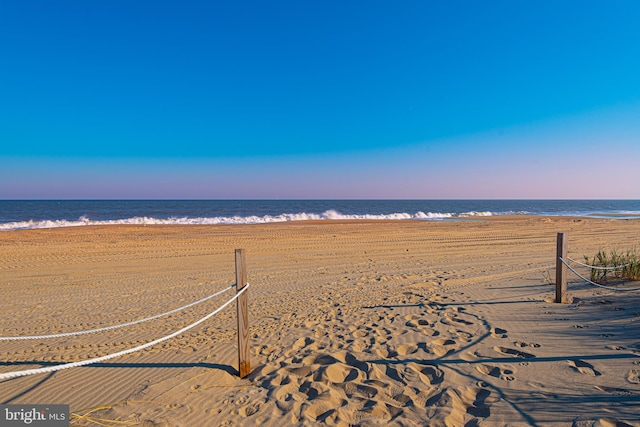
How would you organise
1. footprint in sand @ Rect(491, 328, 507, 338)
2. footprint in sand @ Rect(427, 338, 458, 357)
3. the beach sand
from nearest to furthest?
the beach sand, footprint in sand @ Rect(427, 338, 458, 357), footprint in sand @ Rect(491, 328, 507, 338)

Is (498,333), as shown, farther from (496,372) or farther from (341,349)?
(341,349)

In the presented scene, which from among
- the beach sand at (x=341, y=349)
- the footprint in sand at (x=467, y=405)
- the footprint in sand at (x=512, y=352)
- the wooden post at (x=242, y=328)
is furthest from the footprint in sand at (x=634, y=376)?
the wooden post at (x=242, y=328)

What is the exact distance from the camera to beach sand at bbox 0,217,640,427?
11.3ft

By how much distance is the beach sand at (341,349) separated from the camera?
3432 mm

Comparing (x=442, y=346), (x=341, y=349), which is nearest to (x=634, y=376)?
(x=442, y=346)

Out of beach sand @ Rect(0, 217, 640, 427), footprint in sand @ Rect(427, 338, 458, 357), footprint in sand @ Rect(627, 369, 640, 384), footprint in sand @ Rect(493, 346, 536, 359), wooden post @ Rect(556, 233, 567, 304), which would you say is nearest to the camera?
beach sand @ Rect(0, 217, 640, 427)

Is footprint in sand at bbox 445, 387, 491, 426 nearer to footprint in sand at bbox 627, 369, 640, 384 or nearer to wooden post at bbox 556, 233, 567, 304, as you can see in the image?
footprint in sand at bbox 627, 369, 640, 384

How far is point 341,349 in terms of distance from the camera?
4.75 meters

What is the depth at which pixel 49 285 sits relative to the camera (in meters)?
8.80

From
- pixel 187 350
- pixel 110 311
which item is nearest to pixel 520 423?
pixel 187 350

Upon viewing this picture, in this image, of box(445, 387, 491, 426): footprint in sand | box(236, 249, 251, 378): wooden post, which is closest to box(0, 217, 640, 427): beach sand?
box(445, 387, 491, 426): footprint in sand

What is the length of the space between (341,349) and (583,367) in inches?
109

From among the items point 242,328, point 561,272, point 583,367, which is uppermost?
point 561,272

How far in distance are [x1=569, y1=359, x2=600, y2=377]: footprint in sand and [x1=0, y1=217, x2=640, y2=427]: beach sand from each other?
3 centimetres
